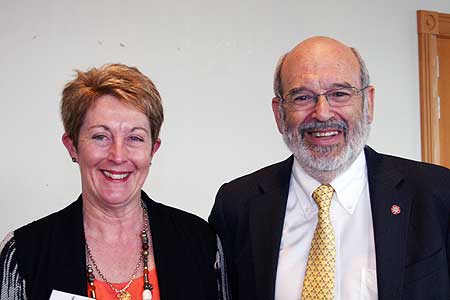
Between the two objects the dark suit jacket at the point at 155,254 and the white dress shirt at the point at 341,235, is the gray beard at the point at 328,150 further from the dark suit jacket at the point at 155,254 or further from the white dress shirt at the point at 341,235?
the dark suit jacket at the point at 155,254

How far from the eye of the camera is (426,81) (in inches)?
154

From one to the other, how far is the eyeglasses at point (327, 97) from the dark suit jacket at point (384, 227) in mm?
202

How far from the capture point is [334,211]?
1936 mm

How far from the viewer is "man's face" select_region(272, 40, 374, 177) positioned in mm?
1903

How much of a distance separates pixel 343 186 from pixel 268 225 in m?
0.26

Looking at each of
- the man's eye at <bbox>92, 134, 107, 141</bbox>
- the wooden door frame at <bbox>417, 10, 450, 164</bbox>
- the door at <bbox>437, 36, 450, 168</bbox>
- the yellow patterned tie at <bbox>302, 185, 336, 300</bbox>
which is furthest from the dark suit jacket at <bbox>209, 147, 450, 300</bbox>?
the door at <bbox>437, 36, 450, 168</bbox>

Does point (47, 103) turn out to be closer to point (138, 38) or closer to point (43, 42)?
point (43, 42)

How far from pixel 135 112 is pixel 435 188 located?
0.86m

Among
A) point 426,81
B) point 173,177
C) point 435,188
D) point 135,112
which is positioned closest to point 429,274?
point 435,188

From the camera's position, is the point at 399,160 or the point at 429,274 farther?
the point at 399,160

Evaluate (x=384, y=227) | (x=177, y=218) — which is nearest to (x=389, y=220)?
(x=384, y=227)

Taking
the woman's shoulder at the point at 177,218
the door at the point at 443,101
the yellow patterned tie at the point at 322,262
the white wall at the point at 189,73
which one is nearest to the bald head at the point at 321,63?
the yellow patterned tie at the point at 322,262

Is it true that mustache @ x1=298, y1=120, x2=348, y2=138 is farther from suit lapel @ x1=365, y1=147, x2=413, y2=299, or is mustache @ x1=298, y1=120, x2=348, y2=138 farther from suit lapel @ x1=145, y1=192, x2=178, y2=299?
suit lapel @ x1=145, y1=192, x2=178, y2=299

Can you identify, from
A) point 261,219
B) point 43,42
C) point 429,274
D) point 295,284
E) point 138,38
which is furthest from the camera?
point 138,38
